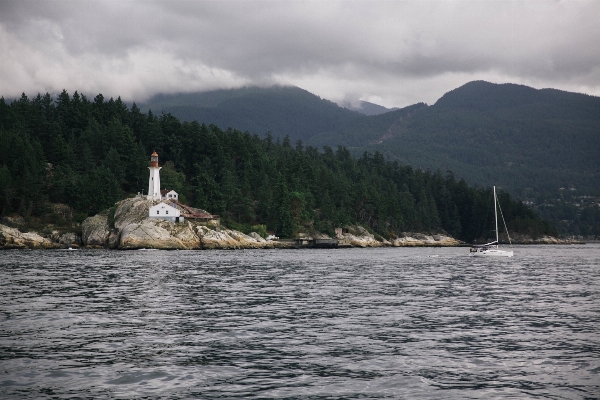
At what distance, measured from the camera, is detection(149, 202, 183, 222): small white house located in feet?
354

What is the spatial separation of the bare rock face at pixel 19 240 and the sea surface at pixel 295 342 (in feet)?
210

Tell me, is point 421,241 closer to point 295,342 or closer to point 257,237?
point 257,237

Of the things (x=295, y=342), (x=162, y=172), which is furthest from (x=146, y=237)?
(x=295, y=342)

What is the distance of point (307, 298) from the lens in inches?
1372

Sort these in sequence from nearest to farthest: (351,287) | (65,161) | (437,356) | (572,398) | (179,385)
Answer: (572,398) < (179,385) < (437,356) < (351,287) < (65,161)

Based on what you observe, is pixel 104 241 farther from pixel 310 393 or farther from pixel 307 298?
pixel 310 393

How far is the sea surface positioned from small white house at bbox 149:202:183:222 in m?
67.8

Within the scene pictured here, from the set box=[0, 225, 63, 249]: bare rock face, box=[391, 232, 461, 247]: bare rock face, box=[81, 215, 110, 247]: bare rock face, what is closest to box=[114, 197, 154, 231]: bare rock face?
box=[81, 215, 110, 247]: bare rock face

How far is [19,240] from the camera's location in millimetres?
98000

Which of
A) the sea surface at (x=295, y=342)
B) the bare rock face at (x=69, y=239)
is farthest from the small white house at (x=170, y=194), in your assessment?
the sea surface at (x=295, y=342)

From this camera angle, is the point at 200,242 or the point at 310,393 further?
the point at 200,242

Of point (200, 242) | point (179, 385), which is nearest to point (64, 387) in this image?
point (179, 385)

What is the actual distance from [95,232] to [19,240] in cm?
1354

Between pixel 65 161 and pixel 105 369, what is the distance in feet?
412
